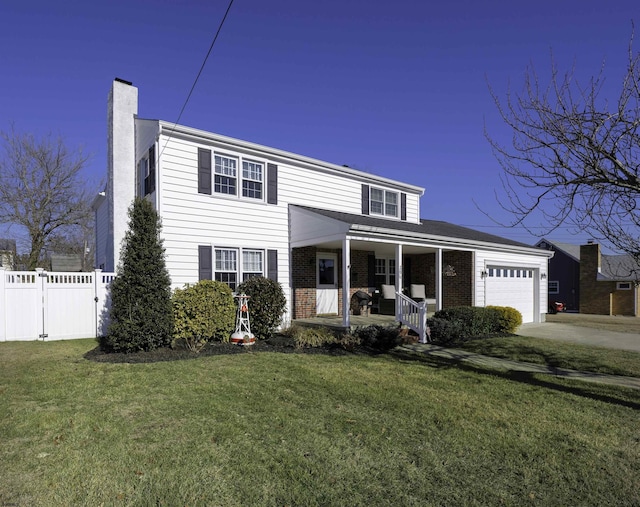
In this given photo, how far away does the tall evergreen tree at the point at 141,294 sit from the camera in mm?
8805

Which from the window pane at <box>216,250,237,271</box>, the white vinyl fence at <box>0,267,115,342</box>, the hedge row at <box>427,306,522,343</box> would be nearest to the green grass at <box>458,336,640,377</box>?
the hedge row at <box>427,306,522,343</box>

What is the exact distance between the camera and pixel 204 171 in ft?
37.5

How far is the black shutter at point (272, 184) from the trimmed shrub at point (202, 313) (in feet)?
12.2

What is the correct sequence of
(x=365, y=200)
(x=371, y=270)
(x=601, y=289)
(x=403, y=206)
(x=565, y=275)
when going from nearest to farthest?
(x=365, y=200)
(x=371, y=270)
(x=403, y=206)
(x=601, y=289)
(x=565, y=275)

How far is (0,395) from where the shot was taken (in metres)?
5.75

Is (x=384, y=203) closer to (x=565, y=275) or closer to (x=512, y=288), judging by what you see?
(x=512, y=288)

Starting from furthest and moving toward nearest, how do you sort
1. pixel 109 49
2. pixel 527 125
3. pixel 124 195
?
pixel 124 195 < pixel 109 49 < pixel 527 125

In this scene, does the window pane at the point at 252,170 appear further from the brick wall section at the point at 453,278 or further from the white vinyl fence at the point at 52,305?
the brick wall section at the point at 453,278

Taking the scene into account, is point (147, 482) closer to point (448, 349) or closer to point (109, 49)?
point (448, 349)

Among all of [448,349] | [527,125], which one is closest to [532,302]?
[448,349]

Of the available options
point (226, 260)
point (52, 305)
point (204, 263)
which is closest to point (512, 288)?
point (226, 260)

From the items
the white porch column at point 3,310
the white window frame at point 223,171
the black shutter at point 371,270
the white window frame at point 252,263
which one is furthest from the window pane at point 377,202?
the white porch column at point 3,310

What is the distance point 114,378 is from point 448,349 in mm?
7851

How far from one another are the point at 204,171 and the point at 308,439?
347 inches
